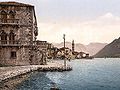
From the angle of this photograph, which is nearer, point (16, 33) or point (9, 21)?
point (9, 21)

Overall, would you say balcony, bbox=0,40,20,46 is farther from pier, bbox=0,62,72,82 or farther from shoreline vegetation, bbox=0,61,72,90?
shoreline vegetation, bbox=0,61,72,90

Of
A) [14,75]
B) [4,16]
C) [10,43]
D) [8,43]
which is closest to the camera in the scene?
[14,75]

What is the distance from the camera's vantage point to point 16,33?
Result: 5966 cm

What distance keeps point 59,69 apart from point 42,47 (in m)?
7.82

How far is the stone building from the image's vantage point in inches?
2325

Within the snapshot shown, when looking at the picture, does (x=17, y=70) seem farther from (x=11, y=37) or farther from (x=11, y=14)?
(x=11, y=14)

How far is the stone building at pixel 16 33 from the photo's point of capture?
194 feet

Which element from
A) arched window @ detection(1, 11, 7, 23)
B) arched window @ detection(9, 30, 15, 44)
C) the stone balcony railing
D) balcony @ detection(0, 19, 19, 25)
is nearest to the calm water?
the stone balcony railing

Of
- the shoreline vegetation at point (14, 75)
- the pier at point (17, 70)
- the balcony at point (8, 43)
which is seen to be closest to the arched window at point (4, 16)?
the balcony at point (8, 43)

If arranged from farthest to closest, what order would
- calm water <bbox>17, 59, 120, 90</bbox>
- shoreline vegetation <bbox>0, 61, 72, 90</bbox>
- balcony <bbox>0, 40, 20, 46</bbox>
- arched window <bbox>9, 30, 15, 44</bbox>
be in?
arched window <bbox>9, 30, 15, 44</bbox> < balcony <bbox>0, 40, 20, 46</bbox> < calm water <bbox>17, 59, 120, 90</bbox> < shoreline vegetation <bbox>0, 61, 72, 90</bbox>

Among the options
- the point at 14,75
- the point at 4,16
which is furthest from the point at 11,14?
the point at 14,75

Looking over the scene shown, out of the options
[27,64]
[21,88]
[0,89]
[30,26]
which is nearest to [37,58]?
[27,64]

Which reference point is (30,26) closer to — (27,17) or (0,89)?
(27,17)

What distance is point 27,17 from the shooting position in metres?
60.2
